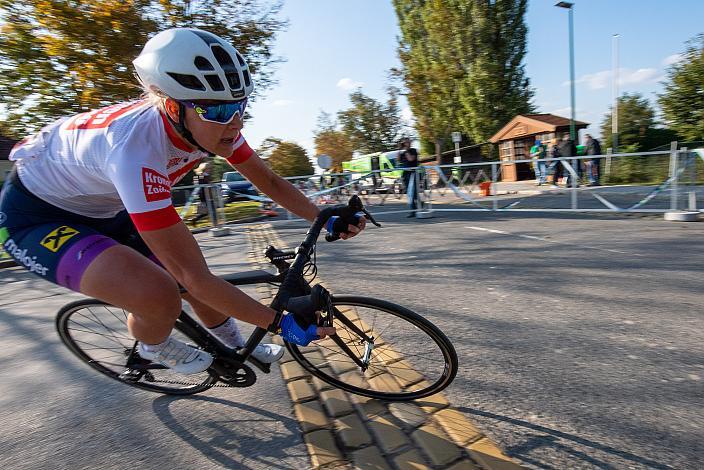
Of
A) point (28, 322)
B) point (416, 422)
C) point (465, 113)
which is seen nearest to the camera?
point (416, 422)

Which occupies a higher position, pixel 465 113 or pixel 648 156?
pixel 465 113

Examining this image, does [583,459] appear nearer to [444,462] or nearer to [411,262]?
[444,462]

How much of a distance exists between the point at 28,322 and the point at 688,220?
986cm

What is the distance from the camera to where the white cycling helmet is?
5.83ft

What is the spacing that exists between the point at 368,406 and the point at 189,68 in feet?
6.21

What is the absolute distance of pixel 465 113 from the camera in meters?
32.5

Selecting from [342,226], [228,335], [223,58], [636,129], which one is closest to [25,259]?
[228,335]

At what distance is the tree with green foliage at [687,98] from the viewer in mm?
26219

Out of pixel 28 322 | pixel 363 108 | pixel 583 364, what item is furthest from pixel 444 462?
pixel 363 108

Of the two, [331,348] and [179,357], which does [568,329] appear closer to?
[331,348]

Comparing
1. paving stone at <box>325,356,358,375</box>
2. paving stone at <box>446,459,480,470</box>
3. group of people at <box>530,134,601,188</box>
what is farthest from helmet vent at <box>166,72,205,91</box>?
group of people at <box>530,134,601,188</box>

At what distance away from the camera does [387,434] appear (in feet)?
6.89

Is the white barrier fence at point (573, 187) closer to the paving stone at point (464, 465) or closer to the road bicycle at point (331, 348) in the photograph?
the road bicycle at point (331, 348)

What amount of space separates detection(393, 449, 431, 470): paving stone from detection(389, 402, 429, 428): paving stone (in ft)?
0.73
